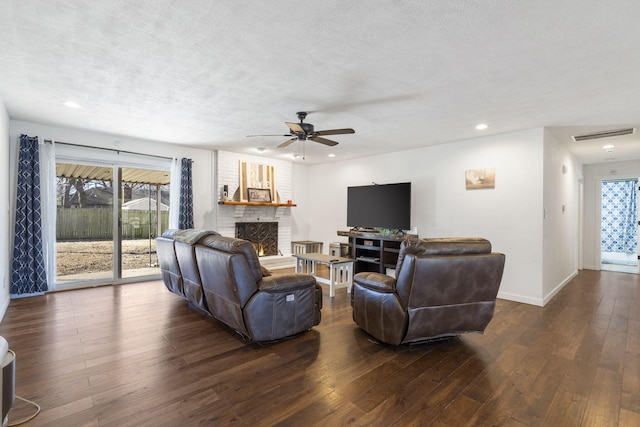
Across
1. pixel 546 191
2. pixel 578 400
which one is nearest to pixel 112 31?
pixel 578 400

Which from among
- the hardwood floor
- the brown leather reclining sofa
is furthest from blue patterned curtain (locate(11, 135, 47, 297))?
the brown leather reclining sofa

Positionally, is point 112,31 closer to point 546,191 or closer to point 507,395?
point 507,395

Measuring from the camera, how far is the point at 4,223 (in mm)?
3912

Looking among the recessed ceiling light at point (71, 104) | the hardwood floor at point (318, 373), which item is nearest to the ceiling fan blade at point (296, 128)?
the hardwood floor at point (318, 373)

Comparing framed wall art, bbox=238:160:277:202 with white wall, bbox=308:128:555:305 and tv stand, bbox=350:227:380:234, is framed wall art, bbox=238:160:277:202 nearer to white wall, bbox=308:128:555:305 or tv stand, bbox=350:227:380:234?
tv stand, bbox=350:227:380:234

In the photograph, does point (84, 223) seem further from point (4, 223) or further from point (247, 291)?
point (247, 291)

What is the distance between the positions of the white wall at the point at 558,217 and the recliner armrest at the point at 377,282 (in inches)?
116

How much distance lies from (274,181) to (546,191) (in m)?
5.19

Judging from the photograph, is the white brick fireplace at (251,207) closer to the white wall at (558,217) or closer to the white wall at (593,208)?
the white wall at (558,217)

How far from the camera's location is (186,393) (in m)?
2.13

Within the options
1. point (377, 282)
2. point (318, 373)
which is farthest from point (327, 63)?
point (318, 373)

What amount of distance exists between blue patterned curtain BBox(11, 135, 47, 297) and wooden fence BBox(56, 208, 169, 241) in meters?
0.41

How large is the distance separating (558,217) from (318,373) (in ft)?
15.9

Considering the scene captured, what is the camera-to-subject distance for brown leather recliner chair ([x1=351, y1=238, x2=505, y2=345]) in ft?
8.55
